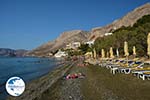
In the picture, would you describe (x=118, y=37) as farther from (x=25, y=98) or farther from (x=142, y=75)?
(x=25, y=98)

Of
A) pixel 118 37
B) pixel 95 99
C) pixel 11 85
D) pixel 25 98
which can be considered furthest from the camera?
pixel 118 37

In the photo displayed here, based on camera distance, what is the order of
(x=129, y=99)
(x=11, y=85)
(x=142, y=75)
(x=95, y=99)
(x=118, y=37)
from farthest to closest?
(x=118, y=37) → (x=142, y=75) → (x=95, y=99) → (x=129, y=99) → (x=11, y=85)

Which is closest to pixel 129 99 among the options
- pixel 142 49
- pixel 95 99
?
pixel 95 99

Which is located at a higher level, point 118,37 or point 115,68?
point 118,37

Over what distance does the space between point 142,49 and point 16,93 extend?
1948 inches

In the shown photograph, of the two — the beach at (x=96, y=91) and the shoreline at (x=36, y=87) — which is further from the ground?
the beach at (x=96, y=91)

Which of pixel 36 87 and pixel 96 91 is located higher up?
pixel 96 91

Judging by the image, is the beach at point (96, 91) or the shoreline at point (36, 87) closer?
the beach at point (96, 91)

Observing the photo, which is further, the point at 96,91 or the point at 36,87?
the point at 36,87

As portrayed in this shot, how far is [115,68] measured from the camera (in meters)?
37.2

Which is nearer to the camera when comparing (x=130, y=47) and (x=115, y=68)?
(x=115, y=68)

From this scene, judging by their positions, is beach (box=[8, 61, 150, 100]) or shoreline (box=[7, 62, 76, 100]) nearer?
beach (box=[8, 61, 150, 100])

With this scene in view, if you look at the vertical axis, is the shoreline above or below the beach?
below

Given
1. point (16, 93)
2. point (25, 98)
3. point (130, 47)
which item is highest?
point (130, 47)
